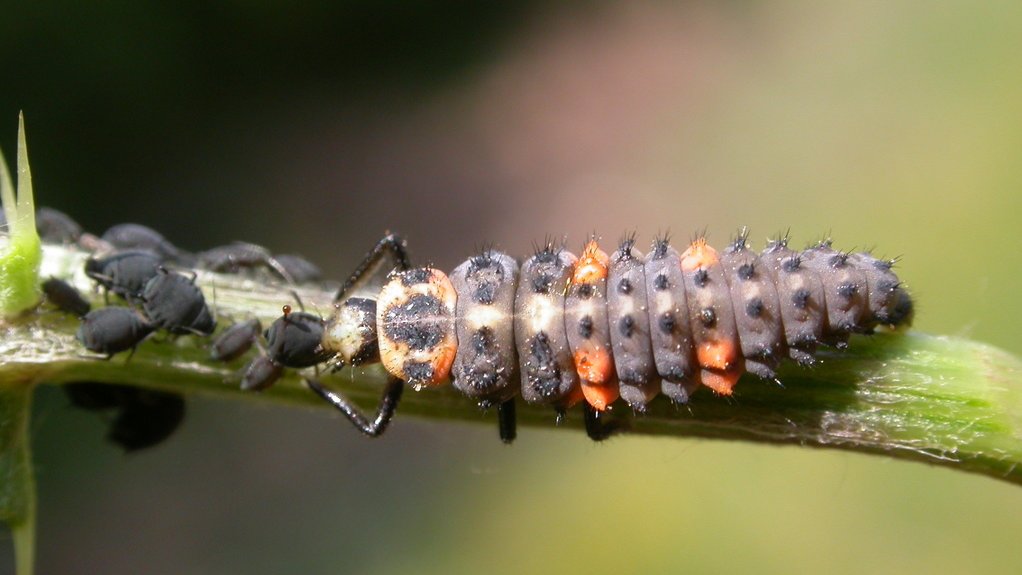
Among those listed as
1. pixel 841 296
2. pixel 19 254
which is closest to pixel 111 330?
pixel 19 254

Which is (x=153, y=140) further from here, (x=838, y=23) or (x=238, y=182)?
(x=838, y=23)

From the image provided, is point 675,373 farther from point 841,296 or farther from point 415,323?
point 415,323

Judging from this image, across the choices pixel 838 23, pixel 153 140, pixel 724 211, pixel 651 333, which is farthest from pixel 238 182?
pixel 651 333

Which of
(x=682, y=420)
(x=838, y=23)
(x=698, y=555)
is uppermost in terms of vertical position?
(x=838, y=23)

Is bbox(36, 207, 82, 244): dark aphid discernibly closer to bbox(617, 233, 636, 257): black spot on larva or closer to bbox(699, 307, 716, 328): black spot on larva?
bbox(617, 233, 636, 257): black spot on larva

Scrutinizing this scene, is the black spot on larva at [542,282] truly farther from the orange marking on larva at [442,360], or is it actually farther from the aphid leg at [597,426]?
the aphid leg at [597,426]

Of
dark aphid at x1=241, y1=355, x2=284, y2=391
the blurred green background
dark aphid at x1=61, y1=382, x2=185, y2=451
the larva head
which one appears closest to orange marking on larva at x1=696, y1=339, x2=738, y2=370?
the larva head
